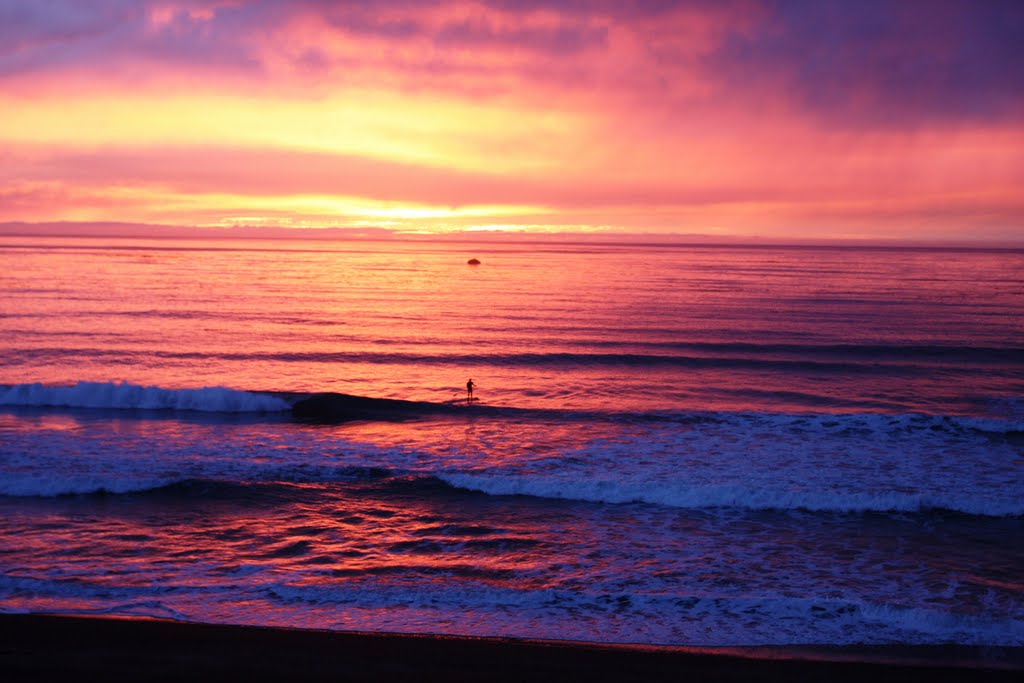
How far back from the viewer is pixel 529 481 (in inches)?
551

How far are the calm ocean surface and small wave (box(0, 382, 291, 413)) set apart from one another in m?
0.07

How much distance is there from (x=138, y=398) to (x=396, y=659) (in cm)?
1560

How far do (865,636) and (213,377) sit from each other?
20.4 metres

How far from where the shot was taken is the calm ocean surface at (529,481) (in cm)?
909

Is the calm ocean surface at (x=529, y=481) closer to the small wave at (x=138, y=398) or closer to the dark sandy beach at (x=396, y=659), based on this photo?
the small wave at (x=138, y=398)

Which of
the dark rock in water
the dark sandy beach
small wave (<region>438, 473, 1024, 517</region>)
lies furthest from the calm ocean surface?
the dark rock in water

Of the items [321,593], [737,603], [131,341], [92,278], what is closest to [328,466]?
[321,593]

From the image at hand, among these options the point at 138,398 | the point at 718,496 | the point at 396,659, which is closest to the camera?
the point at 396,659

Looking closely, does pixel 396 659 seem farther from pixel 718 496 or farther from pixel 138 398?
pixel 138 398

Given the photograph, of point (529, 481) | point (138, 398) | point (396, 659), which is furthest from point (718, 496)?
point (138, 398)

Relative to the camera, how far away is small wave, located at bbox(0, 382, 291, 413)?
19844mm

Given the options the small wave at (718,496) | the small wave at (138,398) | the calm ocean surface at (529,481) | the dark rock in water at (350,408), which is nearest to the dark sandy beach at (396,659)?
the calm ocean surface at (529,481)

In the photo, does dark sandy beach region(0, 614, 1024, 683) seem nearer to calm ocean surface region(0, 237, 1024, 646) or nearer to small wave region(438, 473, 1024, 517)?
calm ocean surface region(0, 237, 1024, 646)

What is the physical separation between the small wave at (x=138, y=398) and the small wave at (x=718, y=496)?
8370 millimetres
